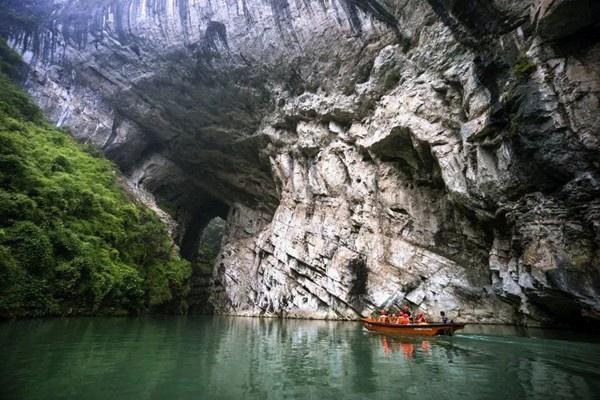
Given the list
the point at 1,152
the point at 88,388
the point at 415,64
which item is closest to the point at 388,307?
the point at 415,64

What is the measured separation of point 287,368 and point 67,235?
1460 centimetres

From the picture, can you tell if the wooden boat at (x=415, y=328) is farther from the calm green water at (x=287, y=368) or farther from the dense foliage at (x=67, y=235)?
the dense foliage at (x=67, y=235)

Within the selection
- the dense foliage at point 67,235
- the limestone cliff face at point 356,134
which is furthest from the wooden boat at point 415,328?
the dense foliage at point 67,235

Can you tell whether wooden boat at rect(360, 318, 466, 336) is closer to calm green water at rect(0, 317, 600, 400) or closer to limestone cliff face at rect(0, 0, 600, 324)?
calm green water at rect(0, 317, 600, 400)

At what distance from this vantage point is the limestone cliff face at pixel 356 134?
1216cm

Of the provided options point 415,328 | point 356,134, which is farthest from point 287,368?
point 356,134

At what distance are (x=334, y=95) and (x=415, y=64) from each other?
6.14m

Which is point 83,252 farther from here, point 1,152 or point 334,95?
point 334,95

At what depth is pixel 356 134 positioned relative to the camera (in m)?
22.9

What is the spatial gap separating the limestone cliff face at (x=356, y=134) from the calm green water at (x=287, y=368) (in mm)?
5095

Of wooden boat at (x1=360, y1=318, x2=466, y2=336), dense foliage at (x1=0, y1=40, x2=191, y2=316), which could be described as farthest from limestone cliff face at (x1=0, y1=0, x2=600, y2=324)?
dense foliage at (x1=0, y1=40, x2=191, y2=316)

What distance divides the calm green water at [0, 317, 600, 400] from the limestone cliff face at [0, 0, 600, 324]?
510 cm

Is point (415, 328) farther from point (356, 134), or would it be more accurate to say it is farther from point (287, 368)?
→ point (356, 134)

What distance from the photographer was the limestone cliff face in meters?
12.2
